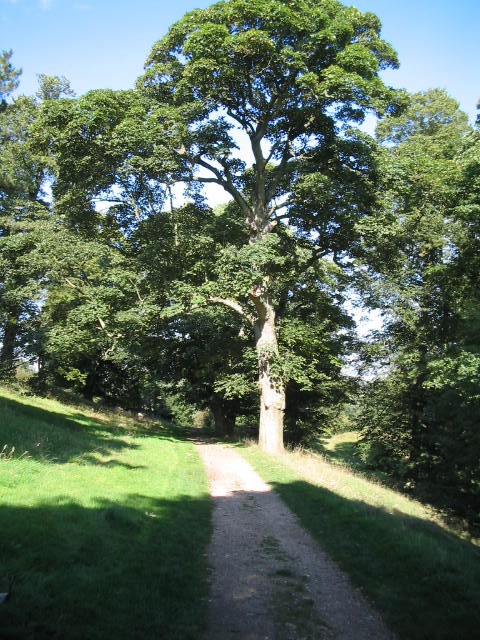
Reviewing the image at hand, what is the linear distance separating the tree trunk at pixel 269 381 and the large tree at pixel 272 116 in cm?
5

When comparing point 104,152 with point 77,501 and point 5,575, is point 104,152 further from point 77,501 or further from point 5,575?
point 5,575

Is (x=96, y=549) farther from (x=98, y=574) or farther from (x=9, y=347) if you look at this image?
(x=9, y=347)

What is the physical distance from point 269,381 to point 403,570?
13367 millimetres

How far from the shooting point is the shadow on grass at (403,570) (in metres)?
5.22

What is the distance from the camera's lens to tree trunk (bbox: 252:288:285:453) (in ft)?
63.2

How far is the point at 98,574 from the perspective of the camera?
18.0ft

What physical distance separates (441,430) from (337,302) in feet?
31.2

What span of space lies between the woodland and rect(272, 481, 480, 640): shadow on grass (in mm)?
8412

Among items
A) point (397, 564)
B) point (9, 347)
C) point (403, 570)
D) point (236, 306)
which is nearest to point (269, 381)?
point (236, 306)

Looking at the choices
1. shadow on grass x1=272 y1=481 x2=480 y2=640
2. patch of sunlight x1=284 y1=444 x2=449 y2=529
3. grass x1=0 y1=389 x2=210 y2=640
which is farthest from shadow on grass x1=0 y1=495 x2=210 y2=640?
patch of sunlight x1=284 y1=444 x2=449 y2=529

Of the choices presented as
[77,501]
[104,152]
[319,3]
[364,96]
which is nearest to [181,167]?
[104,152]

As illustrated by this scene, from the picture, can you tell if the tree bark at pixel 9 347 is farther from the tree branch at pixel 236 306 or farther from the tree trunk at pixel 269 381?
the tree trunk at pixel 269 381

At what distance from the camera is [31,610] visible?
429cm

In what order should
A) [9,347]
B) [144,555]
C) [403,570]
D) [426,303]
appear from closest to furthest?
1. [144,555]
2. [403,570]
3. [9,347]
4. [426,303]
